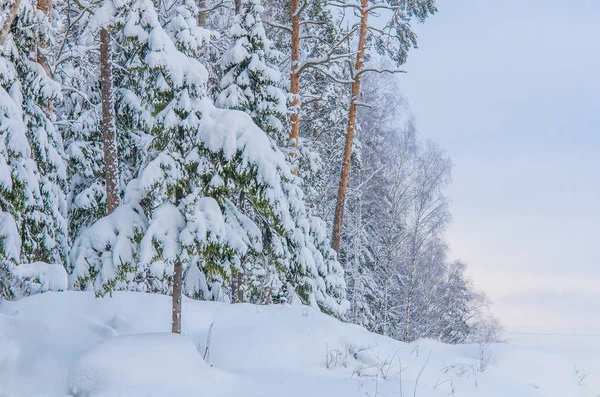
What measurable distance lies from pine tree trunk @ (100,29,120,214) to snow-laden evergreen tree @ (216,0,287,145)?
2514 mm

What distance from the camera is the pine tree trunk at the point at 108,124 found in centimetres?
952

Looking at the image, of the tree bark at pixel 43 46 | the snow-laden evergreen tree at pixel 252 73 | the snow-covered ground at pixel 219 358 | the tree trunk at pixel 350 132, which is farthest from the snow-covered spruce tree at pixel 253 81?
the tree bark at pixel 43 46

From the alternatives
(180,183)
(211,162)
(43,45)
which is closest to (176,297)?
(180,183)

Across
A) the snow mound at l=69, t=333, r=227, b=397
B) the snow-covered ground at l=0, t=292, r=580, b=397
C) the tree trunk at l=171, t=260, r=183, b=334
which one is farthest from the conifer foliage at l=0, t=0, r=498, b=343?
the snow mound at l=69, t=333, r=227, b=397

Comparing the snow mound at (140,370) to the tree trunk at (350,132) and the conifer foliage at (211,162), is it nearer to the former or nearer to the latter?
the conifer foliage at (211,162)

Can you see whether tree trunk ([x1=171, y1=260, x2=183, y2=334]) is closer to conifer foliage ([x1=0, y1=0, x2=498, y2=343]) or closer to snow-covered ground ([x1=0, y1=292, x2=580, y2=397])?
conifer foliage ([x1=0, y1=0, x2=498, y2=343])

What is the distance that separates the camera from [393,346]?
7.60 m

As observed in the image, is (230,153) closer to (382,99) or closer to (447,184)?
(447,184)

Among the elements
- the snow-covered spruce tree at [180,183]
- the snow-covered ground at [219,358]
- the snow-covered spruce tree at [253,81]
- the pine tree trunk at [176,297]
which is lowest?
the snow-covered ground at [219,358]

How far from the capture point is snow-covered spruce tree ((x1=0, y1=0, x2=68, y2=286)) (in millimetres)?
8398

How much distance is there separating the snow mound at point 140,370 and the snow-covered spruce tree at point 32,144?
4.56 m

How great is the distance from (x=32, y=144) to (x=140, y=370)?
707cm

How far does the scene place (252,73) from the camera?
440 inches

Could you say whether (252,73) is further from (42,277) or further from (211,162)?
(42,277)
